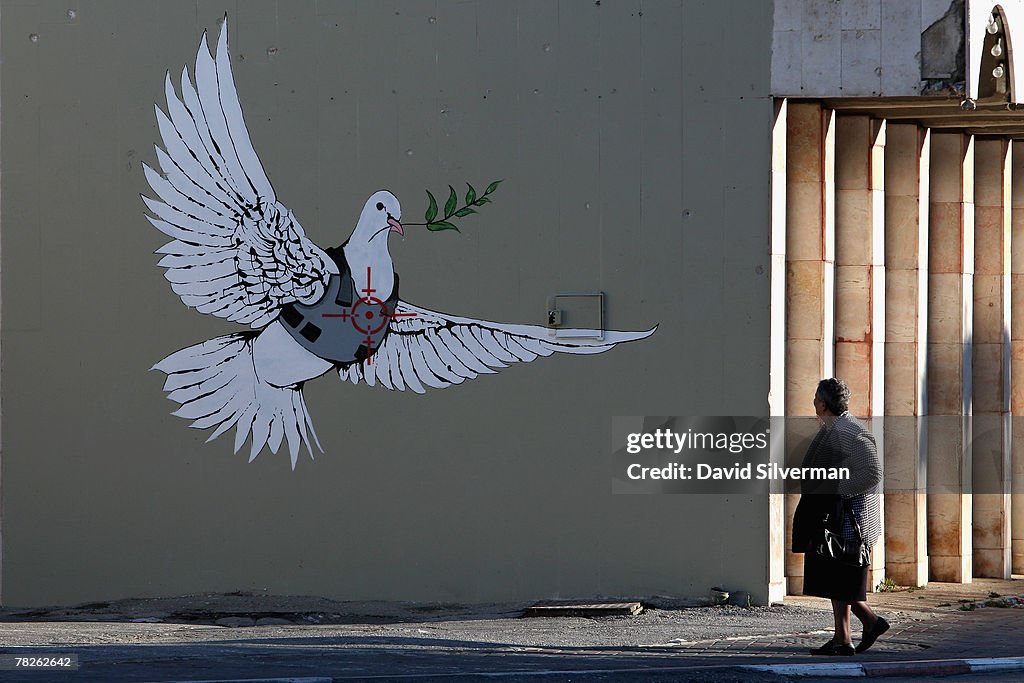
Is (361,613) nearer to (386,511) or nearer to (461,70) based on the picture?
(386,511)

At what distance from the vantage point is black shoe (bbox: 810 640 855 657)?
26.8 ft

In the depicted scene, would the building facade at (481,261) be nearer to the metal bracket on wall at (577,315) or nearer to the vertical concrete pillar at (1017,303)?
the metal bracket on wall at (577,315)

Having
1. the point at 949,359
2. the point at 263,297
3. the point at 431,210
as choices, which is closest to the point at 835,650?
the point at 431,210

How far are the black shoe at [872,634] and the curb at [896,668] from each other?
8.7 inches

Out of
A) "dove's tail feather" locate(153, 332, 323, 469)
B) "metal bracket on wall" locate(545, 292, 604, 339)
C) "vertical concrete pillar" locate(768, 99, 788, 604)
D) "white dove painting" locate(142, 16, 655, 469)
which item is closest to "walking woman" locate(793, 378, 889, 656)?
"vertical concrete pillar" locate(768, 99, 788, 604)

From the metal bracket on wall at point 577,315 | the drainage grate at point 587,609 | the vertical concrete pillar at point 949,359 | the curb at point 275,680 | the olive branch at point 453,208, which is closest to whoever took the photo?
the curb at point 275,680

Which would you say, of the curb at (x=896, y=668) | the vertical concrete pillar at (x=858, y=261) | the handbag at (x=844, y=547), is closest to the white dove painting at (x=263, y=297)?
the vertical concrete pillar at (x=858, y=261)

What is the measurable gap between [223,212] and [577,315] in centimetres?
294

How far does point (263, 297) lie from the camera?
35.3ft

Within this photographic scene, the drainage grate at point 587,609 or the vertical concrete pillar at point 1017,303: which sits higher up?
the vertical concrete pillar at point 1017,303

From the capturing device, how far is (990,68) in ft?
34.3

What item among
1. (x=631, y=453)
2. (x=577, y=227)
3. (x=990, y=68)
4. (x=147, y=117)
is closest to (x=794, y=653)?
(x=631, y=453)

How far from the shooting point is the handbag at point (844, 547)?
812 centimetres

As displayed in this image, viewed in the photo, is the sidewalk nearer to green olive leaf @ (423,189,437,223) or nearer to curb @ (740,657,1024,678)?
curb @ (740,657,1024,678)
